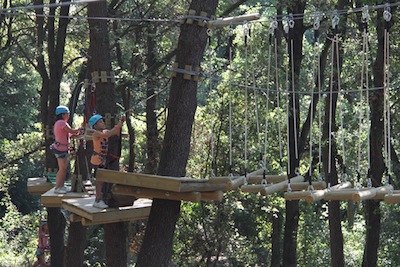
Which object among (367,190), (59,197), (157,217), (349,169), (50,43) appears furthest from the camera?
(349,169)

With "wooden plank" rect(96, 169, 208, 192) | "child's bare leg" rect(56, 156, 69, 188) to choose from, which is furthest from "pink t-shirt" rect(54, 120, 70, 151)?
"wooden plank" rect(96, 169, 208, 192)

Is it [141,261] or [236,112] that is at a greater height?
[236,112]

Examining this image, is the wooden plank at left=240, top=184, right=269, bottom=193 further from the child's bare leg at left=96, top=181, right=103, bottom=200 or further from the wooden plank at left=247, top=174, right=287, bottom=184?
the child's bare leg at left=96, top=181, right=103, bottom=200

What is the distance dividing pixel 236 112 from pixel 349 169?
3.07 metres

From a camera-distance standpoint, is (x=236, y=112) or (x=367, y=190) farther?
(x=236, y=112)

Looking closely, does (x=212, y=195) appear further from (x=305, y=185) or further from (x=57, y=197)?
(x=57, y=197)

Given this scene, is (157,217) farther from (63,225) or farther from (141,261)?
(63,225)

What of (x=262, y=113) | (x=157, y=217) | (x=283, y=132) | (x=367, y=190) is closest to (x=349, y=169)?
(x=283, y=132)

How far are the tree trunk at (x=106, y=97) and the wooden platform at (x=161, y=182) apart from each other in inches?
56.1

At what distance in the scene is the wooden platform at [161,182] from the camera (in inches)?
242

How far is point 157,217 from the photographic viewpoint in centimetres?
698

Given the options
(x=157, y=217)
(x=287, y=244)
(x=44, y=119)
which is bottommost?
(x=287, y=244)

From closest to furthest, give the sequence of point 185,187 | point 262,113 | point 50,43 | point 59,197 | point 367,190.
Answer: point 367,190 → point 185,187 → point 59,197 → point 50,43 → point 262,113

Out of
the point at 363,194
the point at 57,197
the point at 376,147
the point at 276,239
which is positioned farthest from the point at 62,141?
the point at 276,239
